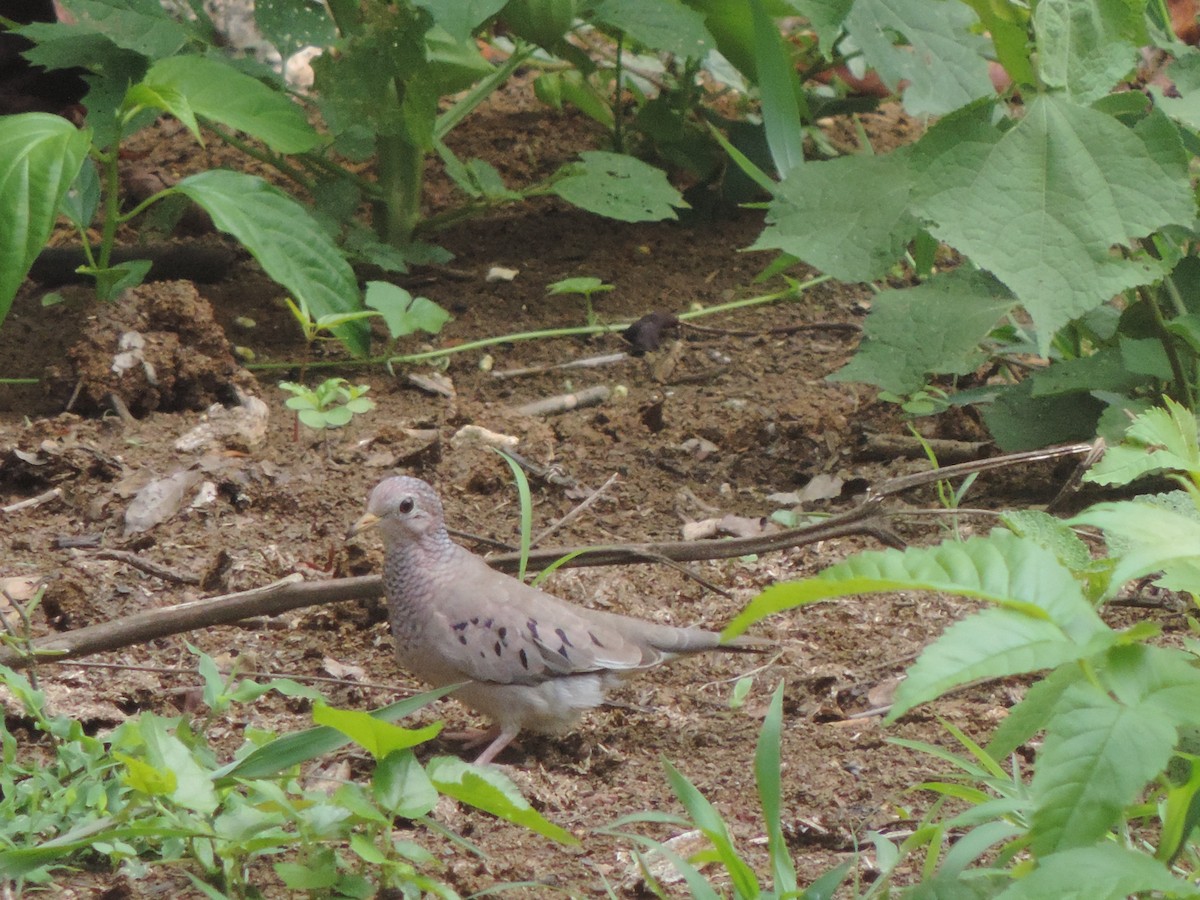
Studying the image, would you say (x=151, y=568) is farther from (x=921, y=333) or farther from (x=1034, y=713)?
(x=1034, y=713)

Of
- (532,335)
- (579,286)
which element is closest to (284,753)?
(532,335)

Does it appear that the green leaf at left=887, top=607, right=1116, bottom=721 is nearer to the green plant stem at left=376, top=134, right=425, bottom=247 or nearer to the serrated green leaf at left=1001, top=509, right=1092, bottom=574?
the serrated green leaf at left=1001, top=509, right=1092, bottom=574

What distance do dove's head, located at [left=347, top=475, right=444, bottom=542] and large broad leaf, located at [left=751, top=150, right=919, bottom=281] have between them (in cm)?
111

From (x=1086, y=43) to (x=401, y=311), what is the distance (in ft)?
7.16

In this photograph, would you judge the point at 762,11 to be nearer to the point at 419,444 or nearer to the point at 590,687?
the point at 419,444

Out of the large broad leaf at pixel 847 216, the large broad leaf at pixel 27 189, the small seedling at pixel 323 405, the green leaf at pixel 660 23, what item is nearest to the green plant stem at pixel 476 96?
the green leaf at pixel 660 23

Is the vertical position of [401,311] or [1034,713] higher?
[1034,713]

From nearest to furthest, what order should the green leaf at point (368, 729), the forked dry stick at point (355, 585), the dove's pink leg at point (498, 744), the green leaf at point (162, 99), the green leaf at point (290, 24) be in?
1. the green leaf at point (368, 729)
2. the forked dry stick at point (355, 585)
3. the dove's pink leg at point (498, 744)
4. the green leaf at point (162, 99)
5. the green leaf at point (290, 24)

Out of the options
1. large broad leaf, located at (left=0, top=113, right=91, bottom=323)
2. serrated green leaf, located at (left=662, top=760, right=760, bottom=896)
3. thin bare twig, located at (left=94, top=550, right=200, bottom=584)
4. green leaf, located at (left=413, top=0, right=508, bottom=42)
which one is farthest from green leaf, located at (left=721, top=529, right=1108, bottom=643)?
large broad leaf, located at (left=0, top=113, right=91, bottom=323)

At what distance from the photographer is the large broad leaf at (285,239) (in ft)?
13.9

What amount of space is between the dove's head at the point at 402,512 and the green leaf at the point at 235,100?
1.58 metres

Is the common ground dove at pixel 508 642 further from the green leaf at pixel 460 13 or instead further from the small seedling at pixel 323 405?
the green leaf at pixel 460 13

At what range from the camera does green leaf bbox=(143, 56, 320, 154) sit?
4.21m

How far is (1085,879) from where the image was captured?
1560mm
